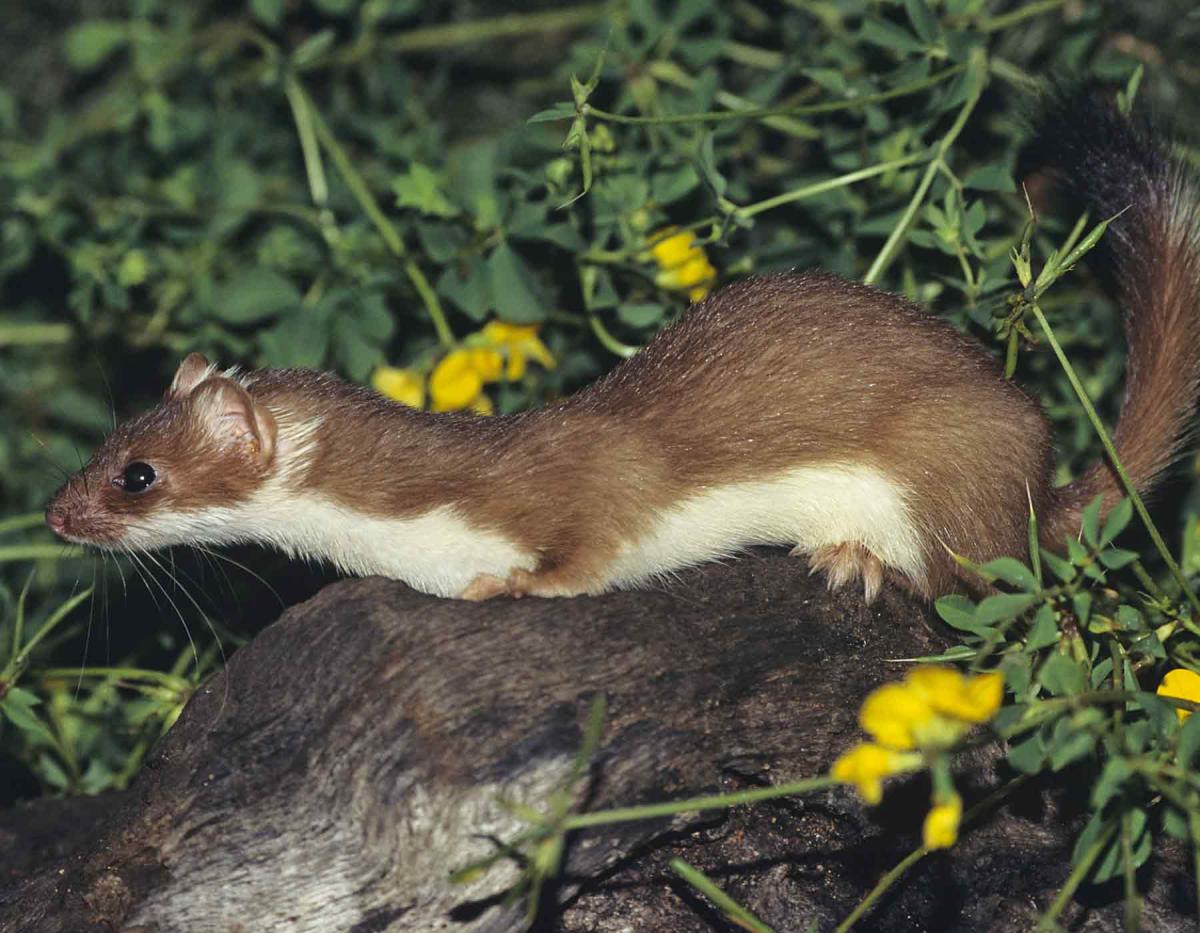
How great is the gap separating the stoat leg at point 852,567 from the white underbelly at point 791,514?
0.02 m

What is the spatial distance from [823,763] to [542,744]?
0.62 meters

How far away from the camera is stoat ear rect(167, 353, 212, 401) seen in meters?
3.19

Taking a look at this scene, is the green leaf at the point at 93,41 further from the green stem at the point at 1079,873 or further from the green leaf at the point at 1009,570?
the green stem at the point at 1079,873

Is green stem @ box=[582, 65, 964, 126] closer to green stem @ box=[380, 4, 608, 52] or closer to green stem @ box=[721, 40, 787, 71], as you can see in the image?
green stem @ box=[721, 40, 787, 71]

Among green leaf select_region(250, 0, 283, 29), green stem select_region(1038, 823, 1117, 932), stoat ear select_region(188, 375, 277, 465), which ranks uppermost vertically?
green leaf select_region(250, 0, 283, 29)

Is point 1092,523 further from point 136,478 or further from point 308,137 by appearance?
point 308,137

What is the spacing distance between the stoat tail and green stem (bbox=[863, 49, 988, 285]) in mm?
357

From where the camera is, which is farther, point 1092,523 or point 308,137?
point 308,137

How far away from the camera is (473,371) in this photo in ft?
12.6

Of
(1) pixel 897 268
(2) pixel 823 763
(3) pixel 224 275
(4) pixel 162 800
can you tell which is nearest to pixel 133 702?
(4) pixel 162 800

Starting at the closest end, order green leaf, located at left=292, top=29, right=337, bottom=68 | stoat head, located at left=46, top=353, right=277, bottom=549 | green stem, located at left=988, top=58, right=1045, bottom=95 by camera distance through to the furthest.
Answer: stoat head, located at left=46, top=353, right=277, bottom=549 → green stem, located at left=988, top=58, right=1045, bottom=95 → green leaf, located at left=292, top=29, right=337, bottom=68

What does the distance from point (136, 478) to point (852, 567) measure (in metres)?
1.59

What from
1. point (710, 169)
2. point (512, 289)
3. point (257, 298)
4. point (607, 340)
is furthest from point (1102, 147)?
point (257, 298)

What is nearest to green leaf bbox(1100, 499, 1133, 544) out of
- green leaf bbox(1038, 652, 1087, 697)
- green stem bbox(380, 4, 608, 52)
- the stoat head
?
green leaf bbox(1038, 652, 1087, 697)
